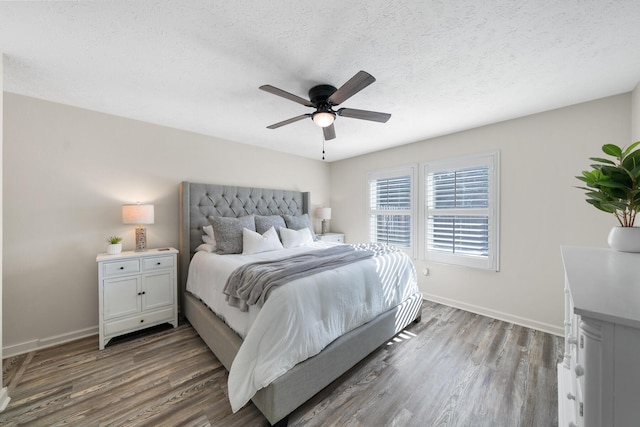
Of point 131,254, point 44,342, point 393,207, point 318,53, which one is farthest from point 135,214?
point 393,207

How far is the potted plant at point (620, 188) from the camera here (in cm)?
113

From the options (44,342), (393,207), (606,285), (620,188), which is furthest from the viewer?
(393,207)

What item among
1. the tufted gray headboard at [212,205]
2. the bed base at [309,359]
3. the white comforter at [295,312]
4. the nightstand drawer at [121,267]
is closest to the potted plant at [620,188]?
the white comforter at [295,312]

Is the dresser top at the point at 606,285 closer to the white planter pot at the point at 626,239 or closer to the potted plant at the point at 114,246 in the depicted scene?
the white planter pot at the point at 626,239

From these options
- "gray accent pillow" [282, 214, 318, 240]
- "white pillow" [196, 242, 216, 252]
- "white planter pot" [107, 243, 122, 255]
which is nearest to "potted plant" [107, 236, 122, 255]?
"white planter pot" [107, 243, 122, 255]

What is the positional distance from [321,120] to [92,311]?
10.5 ft

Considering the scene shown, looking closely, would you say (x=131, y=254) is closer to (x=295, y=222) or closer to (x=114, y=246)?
(x=114, y=246)

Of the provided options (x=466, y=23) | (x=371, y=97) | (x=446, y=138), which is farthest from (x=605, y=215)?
(x=371, y=97)

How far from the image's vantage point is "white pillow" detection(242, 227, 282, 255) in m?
2.90

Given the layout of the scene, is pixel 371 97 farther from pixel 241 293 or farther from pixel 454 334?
pixel 454 334

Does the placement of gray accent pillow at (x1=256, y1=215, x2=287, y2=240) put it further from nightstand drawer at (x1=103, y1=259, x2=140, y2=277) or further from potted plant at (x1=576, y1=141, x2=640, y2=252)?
potted plant at (x1=576, y1=141, x2=640, y2=252)

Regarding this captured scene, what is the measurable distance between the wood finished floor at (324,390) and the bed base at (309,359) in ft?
0.46

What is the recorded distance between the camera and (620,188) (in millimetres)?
1152

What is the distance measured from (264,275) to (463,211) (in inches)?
112
